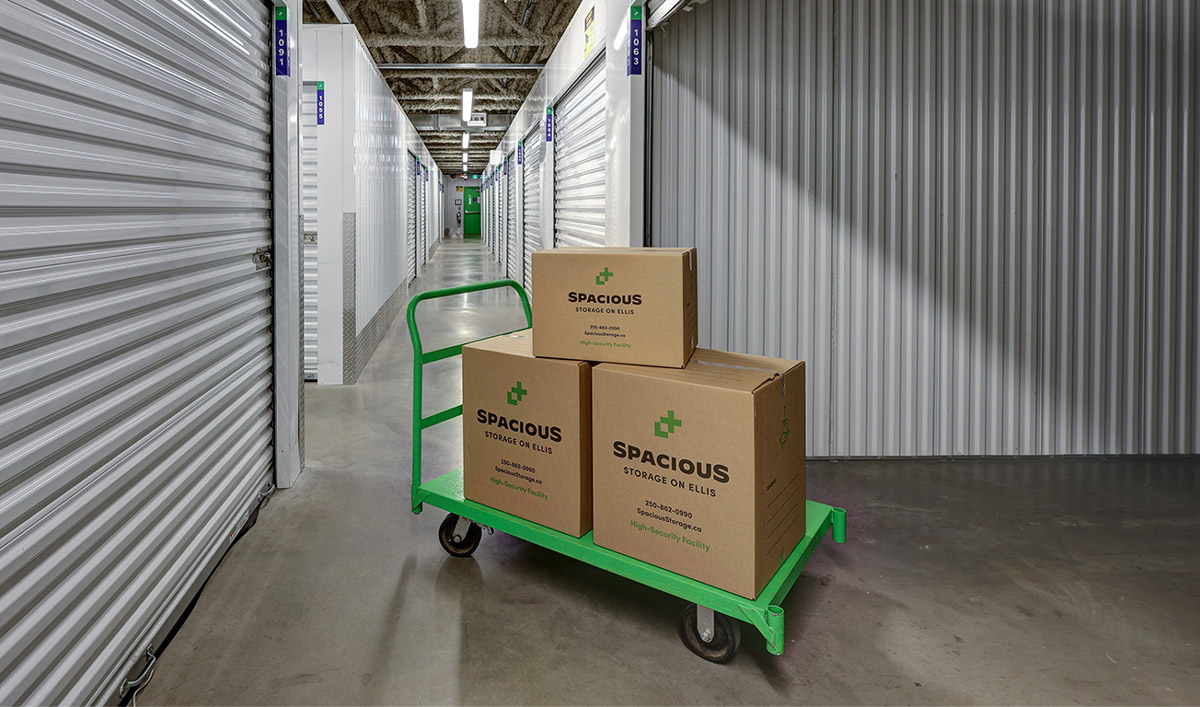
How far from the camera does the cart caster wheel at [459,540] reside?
308cm

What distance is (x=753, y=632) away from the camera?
2.58m

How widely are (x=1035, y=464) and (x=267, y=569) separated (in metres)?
3.96

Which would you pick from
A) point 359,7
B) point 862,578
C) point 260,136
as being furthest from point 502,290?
point 862,578

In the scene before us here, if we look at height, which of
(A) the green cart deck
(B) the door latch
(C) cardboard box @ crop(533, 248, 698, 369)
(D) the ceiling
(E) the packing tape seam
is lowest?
(A) the green cart deck

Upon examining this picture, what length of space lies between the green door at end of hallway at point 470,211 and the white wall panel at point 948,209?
38.6m

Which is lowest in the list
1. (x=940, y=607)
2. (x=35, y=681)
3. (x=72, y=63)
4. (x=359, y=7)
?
(x=940, y=607)

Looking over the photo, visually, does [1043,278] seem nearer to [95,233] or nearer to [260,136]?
[260,136]

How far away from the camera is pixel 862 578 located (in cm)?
294

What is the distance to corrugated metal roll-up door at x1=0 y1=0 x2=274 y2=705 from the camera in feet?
5.65

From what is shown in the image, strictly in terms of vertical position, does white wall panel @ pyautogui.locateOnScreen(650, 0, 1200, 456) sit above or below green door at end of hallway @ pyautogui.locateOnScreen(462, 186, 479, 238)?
below

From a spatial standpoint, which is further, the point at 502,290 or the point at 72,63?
the point at 502,290

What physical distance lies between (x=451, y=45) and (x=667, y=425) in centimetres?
809

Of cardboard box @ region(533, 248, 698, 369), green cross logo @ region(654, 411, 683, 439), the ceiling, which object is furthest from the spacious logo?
the ceiling

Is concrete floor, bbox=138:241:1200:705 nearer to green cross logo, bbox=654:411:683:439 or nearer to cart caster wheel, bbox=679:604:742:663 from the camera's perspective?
cart caster wheel, bbox=679:604:742:663
